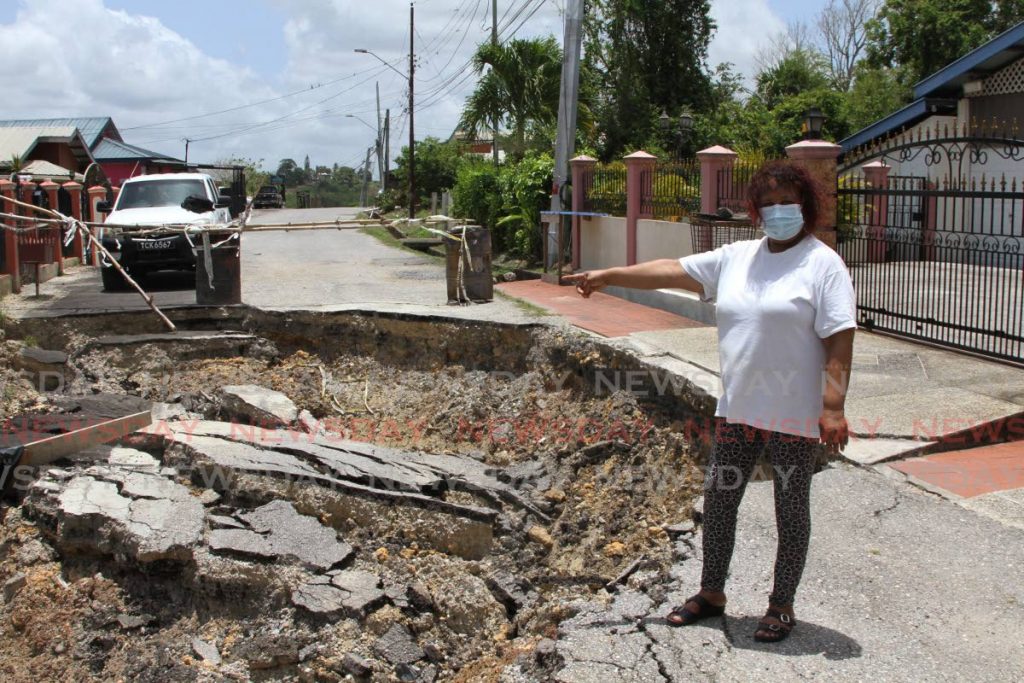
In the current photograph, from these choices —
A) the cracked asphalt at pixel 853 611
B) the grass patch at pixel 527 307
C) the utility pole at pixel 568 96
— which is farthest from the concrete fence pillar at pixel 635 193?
the cracked asphalt at pixel 853 611

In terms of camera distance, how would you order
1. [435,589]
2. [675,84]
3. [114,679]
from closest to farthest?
[114,679] → [435,589] → [675,84]

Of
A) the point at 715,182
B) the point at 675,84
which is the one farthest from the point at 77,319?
the point at 675,84

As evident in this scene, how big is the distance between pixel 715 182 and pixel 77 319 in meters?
7.68

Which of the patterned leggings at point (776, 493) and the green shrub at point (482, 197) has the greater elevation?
the green shrub at point (482, 197)

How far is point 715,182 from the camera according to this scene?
12.2 m

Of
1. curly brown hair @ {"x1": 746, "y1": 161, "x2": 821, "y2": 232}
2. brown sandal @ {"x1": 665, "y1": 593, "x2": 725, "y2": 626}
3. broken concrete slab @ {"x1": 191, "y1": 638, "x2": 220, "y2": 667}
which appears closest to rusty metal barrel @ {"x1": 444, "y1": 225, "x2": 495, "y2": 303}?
broken concrete slab @ {"x1": 191, "y1": 638, "x2": 220, "y2": 667}

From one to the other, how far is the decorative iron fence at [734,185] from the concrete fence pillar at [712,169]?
1.9 inches

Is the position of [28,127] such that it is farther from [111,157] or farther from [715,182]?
[715,182]

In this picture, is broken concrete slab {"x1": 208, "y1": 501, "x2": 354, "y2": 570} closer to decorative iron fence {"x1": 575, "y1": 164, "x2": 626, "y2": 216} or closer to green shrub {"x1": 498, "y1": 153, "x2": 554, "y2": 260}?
decorative iron fence {"x1": 575, "y1": 164, "x2": 626, "y2": 216}

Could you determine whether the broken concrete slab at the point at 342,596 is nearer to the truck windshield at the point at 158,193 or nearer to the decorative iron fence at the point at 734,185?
the decorative iron fence at the point at 734,185

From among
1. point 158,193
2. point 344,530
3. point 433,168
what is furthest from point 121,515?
point 433,168

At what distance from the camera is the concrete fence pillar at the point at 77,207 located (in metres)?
18.2

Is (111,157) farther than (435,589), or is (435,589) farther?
(111,157)

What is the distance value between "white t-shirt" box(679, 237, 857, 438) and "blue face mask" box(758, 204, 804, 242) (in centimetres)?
6
